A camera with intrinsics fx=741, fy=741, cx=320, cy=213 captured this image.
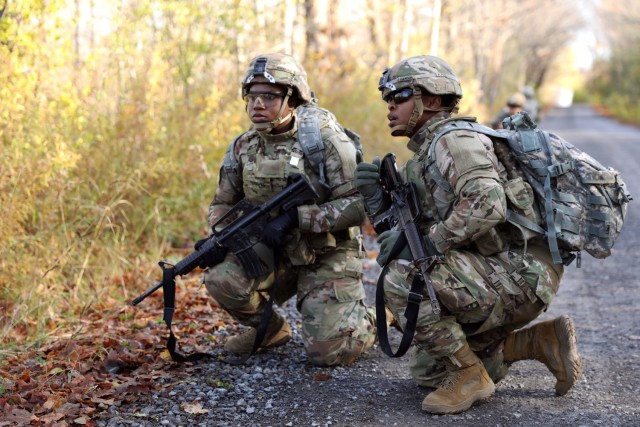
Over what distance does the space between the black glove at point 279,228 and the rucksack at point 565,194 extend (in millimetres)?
980

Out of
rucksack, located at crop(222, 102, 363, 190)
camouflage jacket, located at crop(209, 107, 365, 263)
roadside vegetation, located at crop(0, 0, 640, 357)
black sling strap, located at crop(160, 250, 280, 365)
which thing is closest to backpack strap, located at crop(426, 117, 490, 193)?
camouflage jacket, located at crop(209, 107, 365, 263)

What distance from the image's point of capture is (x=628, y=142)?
66.6ft

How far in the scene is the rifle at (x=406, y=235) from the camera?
3.40 m

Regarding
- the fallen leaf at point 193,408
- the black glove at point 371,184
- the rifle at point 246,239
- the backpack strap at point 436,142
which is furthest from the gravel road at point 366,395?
the backpack strap at point 436,142

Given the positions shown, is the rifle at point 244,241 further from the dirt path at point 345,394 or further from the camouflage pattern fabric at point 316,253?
the dirt path at point 345,394

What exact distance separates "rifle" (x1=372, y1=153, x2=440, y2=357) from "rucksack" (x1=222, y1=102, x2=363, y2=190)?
1.98ft

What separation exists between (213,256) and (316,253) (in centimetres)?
61

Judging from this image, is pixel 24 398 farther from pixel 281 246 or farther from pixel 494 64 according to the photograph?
pixel 494 64

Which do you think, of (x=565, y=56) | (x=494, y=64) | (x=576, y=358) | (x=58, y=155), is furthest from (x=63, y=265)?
(x=565, y=56)

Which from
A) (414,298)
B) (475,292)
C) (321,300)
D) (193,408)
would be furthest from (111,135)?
(475,292)

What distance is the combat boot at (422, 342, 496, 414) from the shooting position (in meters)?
3.45

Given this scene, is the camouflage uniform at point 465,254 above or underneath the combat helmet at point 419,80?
underneath

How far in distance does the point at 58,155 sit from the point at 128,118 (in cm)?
141

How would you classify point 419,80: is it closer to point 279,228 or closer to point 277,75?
point 277,75
